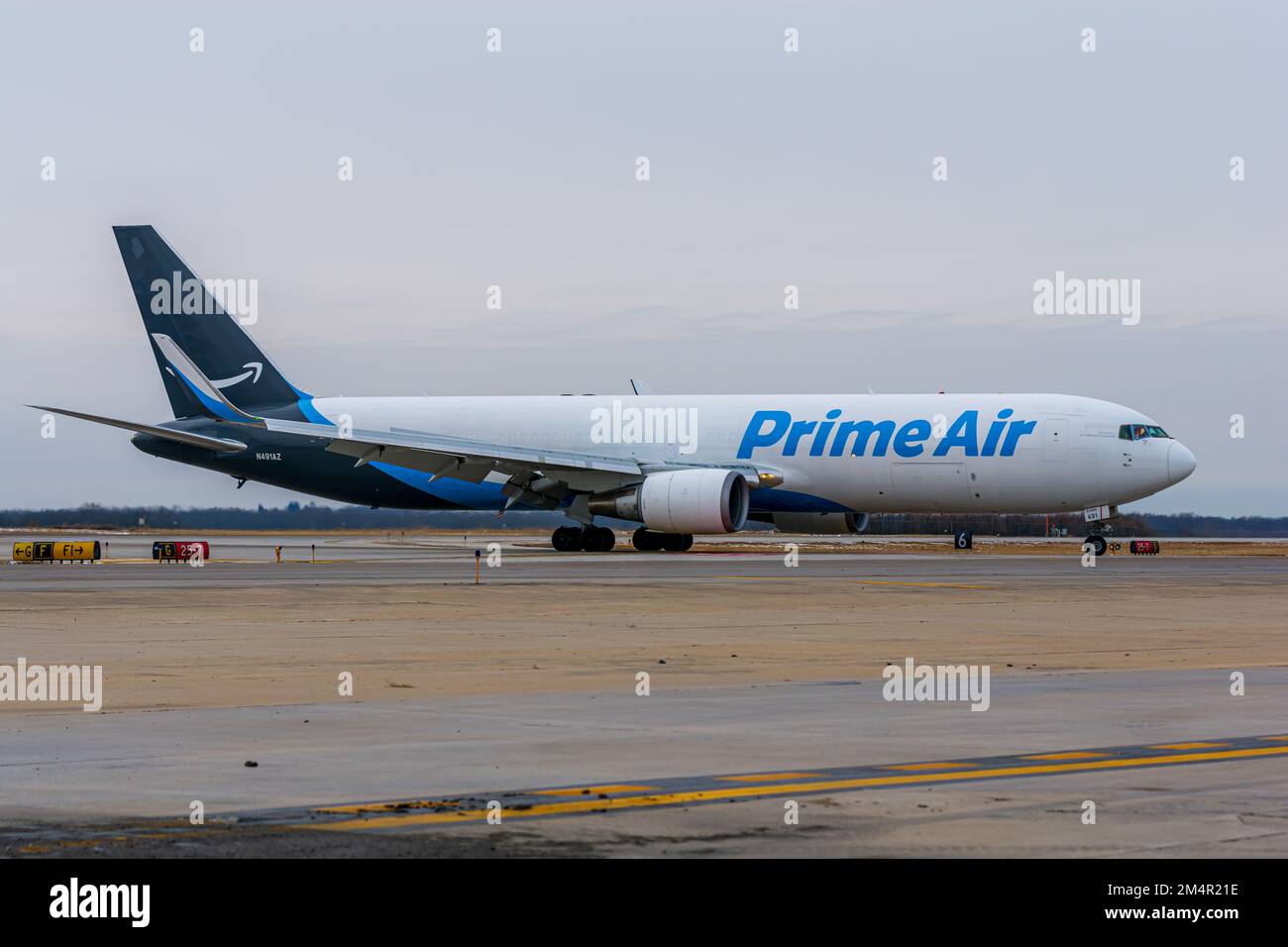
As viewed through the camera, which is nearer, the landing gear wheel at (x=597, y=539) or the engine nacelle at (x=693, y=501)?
the engine nacelle at (x=693, y=501)

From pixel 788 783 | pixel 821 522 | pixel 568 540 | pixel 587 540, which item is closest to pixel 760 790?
pixel 788 783

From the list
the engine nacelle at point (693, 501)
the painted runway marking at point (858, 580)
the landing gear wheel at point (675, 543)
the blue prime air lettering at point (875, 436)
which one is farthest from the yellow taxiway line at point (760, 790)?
the landing gear wheel at point (675, 543)

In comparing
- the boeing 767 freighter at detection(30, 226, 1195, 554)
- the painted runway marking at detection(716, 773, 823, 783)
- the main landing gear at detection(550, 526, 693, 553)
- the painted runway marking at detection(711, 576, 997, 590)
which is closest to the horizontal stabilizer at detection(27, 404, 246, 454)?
the boeing 767 freighter at detection(30, 226, 1195, 554)

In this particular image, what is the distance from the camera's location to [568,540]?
50.0 metres

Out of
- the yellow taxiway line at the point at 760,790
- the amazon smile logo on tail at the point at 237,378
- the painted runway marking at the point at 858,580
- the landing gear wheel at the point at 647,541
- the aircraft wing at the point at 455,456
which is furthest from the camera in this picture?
the amazon smile logo on tail at the point at 237,378

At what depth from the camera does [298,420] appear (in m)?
54.1

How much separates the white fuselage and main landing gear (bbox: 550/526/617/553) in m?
2.52

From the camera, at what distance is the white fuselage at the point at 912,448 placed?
45531mm

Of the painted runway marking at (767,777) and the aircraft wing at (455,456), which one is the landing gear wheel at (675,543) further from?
the painted runway marking at (767,777)

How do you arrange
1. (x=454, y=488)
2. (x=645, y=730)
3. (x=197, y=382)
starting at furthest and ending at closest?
(x=197, y=382) < (x=454, y=488) < (x=645, y=730)

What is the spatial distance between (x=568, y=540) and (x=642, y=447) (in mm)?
3589

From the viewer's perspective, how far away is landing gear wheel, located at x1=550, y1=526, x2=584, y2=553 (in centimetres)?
4991

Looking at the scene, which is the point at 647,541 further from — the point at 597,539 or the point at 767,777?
the point at 767,777
